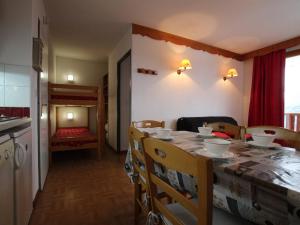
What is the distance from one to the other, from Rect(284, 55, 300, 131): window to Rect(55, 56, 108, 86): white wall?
14.8 feet

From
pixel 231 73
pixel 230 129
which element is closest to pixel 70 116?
pixel 231 73

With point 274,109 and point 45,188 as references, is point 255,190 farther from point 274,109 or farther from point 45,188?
point 274,109

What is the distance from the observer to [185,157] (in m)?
0.54

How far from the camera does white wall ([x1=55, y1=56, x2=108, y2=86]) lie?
183 inches

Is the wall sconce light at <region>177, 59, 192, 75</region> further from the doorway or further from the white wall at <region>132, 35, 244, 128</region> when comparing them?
the doorway

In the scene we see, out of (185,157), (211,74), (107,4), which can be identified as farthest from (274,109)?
(185,157)

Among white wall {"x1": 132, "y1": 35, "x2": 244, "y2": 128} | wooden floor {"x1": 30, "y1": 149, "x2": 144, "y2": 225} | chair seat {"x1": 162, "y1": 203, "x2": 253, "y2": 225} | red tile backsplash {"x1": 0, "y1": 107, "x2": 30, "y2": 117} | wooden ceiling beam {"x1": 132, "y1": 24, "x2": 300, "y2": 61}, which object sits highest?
wooden ceiling beam {"x1": 132, "y1": 24, "x2": 300, "y2": 61}

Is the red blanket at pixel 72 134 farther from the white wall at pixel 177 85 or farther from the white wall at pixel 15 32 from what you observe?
the white wall at pixel 15 32

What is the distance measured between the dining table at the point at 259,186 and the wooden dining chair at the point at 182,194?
0.17ft

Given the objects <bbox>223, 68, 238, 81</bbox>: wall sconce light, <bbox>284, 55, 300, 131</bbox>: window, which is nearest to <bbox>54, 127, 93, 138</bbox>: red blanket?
<bbox>223, 68, 238, 81</bbox>: wall sconce light

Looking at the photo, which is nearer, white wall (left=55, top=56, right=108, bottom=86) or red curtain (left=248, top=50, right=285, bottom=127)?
red curtain (left=248, top=50, right=285, bottom=127)

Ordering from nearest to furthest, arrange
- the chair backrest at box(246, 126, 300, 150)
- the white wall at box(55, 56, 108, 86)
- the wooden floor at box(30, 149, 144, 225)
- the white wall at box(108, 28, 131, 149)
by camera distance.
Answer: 1. the chair backrest at box(246, 126, 300, 150)
2. the wooden floor at box(30, 149, 144, 225)
3. the white wall at box(108, 28, 131, 149)
4. the white wall at box(55, 56, 108, 86)

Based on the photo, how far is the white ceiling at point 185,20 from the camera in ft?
7.23

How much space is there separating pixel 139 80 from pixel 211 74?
5.48 ft
